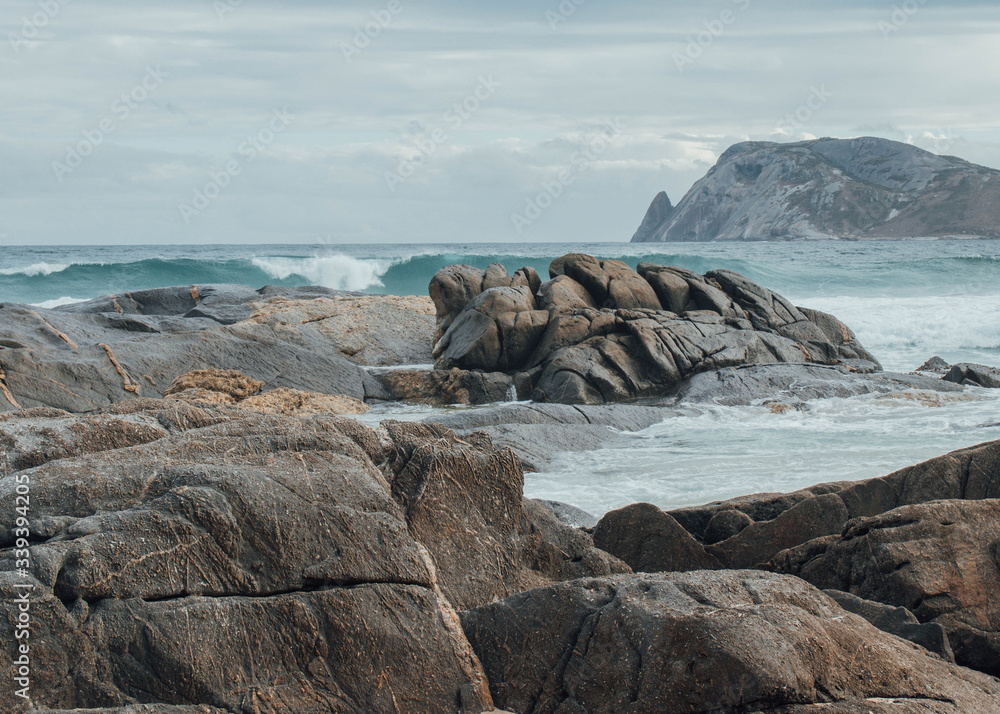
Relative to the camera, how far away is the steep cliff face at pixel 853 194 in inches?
2763

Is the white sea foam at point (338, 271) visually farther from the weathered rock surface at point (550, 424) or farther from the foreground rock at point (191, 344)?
the weathered rock surface at point (550, 424)

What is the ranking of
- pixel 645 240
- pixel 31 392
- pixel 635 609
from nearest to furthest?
pixel 635 609 → pixel 31 392 → pixel 645 240

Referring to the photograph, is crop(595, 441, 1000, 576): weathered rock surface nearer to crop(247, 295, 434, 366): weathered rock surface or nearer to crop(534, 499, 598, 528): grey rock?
crop(534, 499, 598, 528): grey rock

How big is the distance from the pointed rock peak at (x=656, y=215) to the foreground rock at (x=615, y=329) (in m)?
106

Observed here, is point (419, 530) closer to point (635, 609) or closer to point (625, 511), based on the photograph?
point (635, 609)

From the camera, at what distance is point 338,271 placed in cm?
3562

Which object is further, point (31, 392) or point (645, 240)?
point (645, 240)

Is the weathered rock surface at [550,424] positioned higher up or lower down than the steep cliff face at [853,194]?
lower down

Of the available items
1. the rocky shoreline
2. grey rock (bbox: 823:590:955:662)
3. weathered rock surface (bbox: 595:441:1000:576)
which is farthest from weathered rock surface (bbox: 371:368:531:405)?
grey rock (bbox: 823:590:955:662)

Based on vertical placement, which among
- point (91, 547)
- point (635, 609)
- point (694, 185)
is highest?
point (694, 185)

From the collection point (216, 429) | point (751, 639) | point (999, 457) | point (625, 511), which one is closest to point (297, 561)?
point (216, 429)

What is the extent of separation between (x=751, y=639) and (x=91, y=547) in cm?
216

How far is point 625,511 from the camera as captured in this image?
4676mm

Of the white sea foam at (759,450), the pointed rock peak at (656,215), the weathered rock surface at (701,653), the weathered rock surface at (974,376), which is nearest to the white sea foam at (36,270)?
the white sea foam at (759,450)
